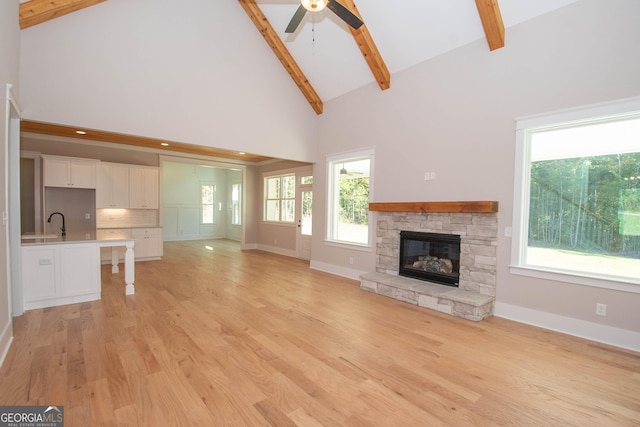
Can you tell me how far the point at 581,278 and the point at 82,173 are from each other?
844cm

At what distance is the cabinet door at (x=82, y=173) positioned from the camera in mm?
5965

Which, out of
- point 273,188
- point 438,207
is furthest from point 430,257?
point 273,188

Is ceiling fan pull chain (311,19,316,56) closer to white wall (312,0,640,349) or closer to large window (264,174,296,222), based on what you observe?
white wall (312,0,640,349)

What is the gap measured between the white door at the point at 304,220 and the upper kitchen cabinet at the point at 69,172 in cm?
462

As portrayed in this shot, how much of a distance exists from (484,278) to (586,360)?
4.28 feet

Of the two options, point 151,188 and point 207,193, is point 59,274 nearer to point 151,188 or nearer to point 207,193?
point 151,188

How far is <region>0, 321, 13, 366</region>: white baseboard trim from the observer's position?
245 centimetres

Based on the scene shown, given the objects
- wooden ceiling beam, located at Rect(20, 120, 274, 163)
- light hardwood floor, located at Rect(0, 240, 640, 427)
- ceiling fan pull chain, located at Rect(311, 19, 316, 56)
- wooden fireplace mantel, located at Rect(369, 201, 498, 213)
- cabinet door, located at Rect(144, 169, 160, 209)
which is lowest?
light hardwood floor, located at Rect(0, 240, 640, 427)

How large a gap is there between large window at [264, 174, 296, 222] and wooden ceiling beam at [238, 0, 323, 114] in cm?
241

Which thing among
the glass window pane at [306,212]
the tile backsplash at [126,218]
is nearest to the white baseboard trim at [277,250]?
the glass window pane at [306,212]

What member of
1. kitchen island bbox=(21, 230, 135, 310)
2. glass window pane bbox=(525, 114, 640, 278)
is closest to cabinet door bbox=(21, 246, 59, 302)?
kitchen island bbox=(21, 230, 135, 310)

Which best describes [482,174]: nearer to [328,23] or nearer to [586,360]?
[586,360]

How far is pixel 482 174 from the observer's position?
12.8 feet

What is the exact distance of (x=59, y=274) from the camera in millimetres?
3812
